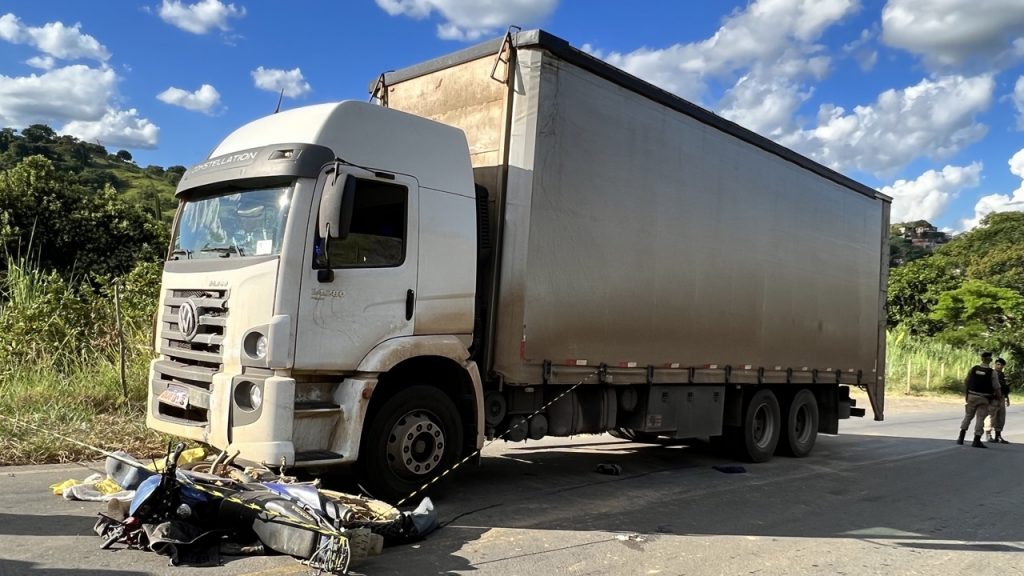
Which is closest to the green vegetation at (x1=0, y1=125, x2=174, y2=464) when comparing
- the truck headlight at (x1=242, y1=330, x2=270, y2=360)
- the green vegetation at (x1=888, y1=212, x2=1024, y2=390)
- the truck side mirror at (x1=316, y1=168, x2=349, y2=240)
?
the truck headlight at (x1=242, y1=330, x2=270, y2=360)

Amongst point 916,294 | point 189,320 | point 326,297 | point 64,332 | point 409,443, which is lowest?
point 409,443

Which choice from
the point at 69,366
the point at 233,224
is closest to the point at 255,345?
the point at 233,224

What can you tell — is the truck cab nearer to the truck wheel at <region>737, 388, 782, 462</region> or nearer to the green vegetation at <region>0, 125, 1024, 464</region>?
the green vegetation at <region>0, 125, 1024, 464</region>

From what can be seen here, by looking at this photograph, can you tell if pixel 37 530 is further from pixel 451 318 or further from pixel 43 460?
pixel 451 318

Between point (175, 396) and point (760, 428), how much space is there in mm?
7238

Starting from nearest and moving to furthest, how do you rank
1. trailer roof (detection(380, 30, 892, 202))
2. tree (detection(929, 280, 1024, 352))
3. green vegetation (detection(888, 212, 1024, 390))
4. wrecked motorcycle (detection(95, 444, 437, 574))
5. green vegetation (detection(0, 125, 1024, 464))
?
1. wrecked motorcycle (detection(95, 444, 437, 574))
2. trailer roof (detection(380, 30, 892, 202))
3. green vegetation (detection(0, 125, 1024, 464))
4. green vegetation (detection(888, 212, 1024, 390))
5. tree (detection(929, 280, 1024, 352))

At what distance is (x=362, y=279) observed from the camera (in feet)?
17.6

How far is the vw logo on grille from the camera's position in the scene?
5.32 metres

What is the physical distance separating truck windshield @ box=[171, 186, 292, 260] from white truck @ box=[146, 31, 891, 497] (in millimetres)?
20

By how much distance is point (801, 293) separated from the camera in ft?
31.9

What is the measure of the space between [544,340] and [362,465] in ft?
6.26

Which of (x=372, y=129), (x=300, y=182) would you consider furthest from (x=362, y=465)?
(x=372, y=129)

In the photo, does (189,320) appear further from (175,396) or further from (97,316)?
(97,316)

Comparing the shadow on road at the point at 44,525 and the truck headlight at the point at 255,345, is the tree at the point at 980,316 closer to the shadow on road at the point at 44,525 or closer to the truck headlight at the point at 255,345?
the truck headlight at the point at 255,345
